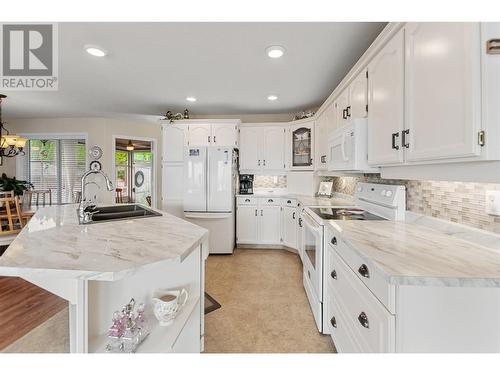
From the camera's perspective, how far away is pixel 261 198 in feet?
12.5

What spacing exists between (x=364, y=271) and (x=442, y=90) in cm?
88

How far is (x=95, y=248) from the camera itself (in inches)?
39.0

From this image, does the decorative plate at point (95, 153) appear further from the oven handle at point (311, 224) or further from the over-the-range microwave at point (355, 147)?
the over-the-range microwave at point (355, 147)

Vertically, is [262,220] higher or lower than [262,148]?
lower

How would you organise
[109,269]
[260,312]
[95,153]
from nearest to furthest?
[109,269]
[260,312]
[95,153]

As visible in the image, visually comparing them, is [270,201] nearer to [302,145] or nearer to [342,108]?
[302,145]

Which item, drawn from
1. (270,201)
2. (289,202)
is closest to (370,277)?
(289,202)

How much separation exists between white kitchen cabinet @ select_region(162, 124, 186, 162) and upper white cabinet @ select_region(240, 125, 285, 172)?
3.32 feet

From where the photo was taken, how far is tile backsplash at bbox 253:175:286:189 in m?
4.18

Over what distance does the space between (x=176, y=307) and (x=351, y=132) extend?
5.78 feet

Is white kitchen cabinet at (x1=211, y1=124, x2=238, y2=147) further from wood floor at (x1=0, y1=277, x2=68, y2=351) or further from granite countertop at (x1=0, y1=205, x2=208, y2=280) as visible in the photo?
wood floor at (x1=0, y1=277, x2=68, y2=351)

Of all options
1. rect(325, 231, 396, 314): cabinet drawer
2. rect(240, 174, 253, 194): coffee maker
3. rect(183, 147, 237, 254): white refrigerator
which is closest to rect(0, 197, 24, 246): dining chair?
rect(183, 147, 237, 254): white refrigerator

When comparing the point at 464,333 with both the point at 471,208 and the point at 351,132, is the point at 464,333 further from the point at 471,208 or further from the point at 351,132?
the point at 351,132
